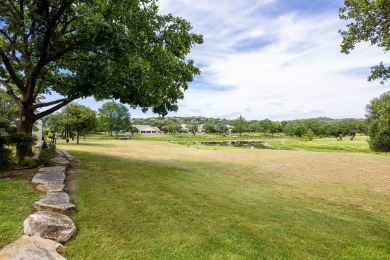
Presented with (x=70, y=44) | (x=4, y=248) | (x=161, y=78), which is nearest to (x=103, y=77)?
(x=70, y=44)

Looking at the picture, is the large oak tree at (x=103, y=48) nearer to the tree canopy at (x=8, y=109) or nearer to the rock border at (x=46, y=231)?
the rock border at (x=46, y=231)

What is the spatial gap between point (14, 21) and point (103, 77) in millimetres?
3932

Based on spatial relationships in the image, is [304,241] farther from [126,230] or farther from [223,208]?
[126,230]

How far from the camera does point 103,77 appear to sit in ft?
37.5

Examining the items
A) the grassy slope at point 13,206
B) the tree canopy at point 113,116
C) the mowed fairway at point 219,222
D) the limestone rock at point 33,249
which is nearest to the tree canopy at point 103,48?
the mowed fairway at point 219,222

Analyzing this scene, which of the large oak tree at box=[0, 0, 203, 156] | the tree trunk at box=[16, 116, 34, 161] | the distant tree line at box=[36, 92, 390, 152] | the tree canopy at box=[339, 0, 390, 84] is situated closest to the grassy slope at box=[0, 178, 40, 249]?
the tree trunk at box=[16, 116, 34, 161]

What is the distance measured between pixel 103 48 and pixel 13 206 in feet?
23.8

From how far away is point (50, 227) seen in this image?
4.23 metres

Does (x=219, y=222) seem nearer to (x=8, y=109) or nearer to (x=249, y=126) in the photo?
(x=8, y=109)

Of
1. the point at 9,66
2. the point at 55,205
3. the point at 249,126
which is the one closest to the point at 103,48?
the point at 9,66

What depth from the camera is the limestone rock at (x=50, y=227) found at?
4059mm

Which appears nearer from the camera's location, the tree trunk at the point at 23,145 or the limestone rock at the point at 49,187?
the limestone rock at the point at 49,187

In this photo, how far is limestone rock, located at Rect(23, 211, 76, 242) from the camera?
4.06m

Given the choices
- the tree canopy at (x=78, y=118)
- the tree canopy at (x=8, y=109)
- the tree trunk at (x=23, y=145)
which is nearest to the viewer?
the tree trunk at (x=23, y=145)
